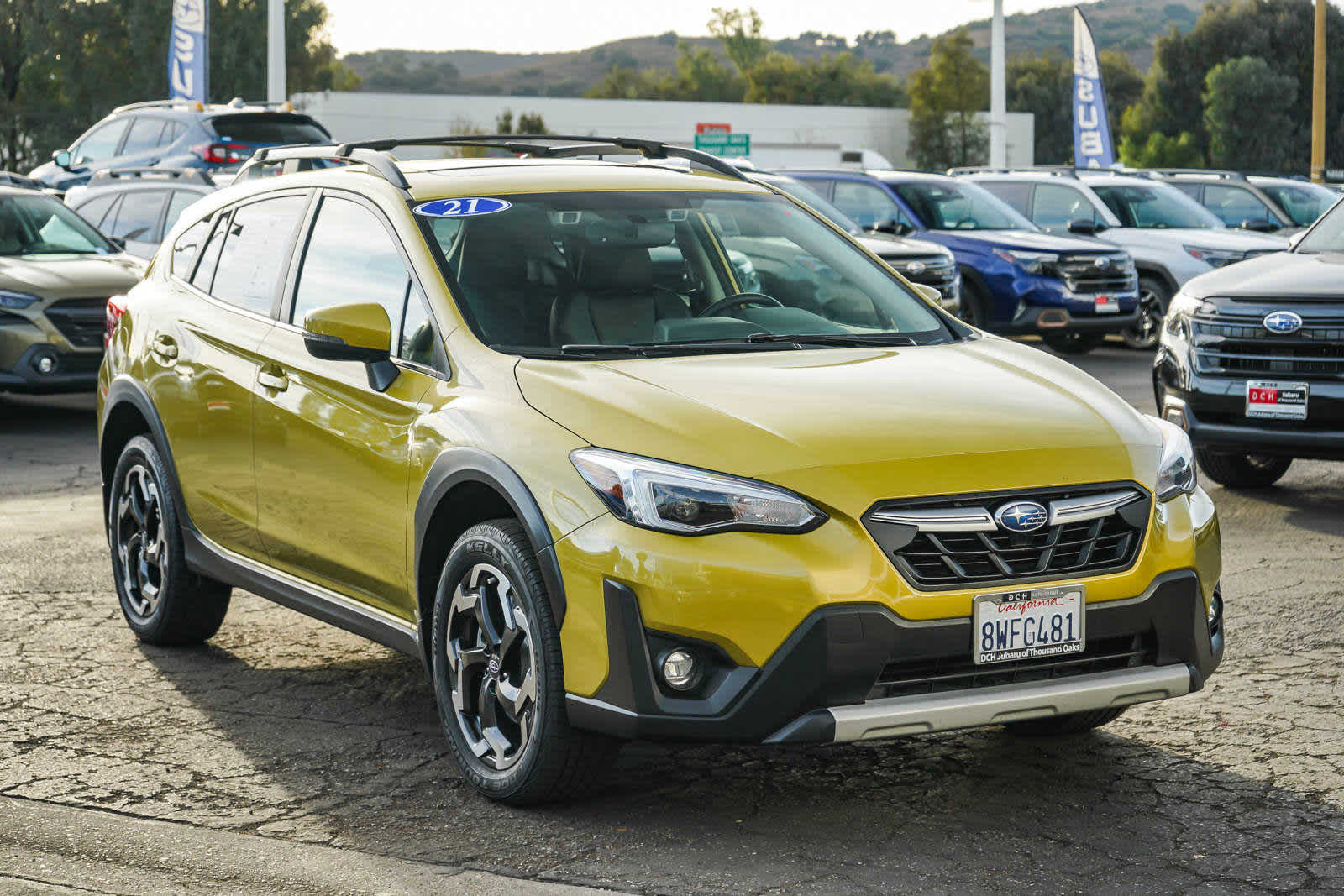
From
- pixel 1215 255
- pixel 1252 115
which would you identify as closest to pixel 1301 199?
pixel 1215 255

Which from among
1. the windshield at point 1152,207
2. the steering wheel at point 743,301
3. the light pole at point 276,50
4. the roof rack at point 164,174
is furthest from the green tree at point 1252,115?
the steering wheel at point 743,301

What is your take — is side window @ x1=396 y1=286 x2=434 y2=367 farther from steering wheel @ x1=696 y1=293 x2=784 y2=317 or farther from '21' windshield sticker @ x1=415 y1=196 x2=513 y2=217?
steering wheel @ x1=696 y1=293 x2=784 y2=317

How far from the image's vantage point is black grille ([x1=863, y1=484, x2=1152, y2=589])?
4234 millimetres

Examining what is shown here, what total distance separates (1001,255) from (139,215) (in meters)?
8.06

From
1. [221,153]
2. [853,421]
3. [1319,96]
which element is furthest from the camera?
[1319,96]

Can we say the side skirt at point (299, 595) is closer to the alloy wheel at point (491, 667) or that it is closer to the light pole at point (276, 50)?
the alloy wheel at point (491, 667)

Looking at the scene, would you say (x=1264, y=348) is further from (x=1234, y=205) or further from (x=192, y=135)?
(x=192, y=135)

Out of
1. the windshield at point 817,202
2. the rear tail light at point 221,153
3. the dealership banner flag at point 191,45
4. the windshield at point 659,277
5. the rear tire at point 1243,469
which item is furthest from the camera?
the dealership banner flag at point 191,45

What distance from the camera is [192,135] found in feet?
71.3

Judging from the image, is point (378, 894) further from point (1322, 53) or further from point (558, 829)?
point (1322, 53)

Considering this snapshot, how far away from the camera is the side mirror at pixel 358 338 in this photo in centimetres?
511

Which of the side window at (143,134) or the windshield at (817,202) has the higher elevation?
the side window at (143,134)

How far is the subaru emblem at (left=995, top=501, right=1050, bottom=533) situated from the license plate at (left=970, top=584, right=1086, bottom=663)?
0.50 ft

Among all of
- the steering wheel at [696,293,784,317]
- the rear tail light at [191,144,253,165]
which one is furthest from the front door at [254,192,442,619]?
the rear tail light at [191,144,253,165]
